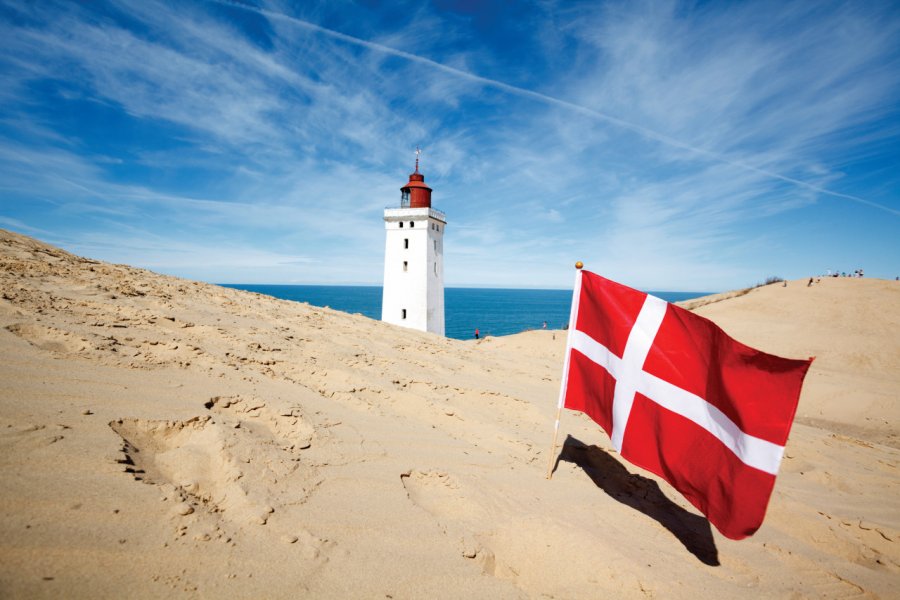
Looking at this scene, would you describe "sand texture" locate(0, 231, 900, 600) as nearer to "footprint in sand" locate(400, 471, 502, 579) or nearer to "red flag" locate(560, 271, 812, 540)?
"footprint in sand" locate(400, 471, 502, 579)

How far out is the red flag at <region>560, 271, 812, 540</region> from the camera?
11.7ft

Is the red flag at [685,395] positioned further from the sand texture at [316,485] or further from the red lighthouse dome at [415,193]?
the red lighthouse dome at [415,193]

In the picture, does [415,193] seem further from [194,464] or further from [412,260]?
[194,464]

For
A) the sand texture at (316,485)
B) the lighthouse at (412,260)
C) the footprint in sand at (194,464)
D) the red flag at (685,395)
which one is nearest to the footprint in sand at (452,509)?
the sand texture at (316,485)

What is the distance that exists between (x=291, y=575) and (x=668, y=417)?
390 cm

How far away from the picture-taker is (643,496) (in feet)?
17.0

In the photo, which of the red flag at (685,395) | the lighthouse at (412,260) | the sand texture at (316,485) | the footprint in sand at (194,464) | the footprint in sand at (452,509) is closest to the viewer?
the sand texture at (316,485)

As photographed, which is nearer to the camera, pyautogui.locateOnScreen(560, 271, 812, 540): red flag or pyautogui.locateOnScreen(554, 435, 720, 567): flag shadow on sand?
pyautogui.locateOnScreen(560, 271, 812, 540): red flag

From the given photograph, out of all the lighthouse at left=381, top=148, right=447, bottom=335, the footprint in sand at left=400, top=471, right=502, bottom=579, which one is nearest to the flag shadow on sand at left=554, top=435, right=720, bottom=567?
the footprint in sand at left=400, top=471, right=502, bottom=579

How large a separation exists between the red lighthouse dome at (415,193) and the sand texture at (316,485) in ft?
66.5

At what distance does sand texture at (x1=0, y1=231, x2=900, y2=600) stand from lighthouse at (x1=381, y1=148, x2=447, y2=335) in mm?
18416

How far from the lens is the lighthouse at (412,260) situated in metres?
26.6

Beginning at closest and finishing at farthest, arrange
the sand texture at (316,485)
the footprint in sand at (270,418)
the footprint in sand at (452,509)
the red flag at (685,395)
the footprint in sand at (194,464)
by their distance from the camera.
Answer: the sand texture at (316,485) → the footprint in sand at (194,464) → the footprint in sand at (452,509) → the red flag at (685,395) → the footprint in sand at (270,418)

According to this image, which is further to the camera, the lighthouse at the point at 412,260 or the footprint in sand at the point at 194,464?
the lighthouse at the point at 412,260
